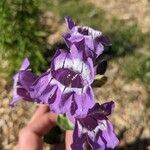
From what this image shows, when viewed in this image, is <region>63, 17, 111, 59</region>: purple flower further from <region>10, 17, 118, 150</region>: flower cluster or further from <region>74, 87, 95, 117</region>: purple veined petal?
<region>74, 87, 95, 117</region>: purple veined petal

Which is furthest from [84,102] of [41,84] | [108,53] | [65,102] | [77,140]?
[108,53]

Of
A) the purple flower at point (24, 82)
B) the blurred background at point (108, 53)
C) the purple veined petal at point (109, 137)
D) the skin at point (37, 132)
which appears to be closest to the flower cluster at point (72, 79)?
the purple flower at point (24, 82)

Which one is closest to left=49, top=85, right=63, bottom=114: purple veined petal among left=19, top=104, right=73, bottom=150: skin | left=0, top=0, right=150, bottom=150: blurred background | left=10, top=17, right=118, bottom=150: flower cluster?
left=10, top=17, right=118, bottom=150: flower cluster

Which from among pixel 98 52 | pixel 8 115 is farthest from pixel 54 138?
pixel 98 52

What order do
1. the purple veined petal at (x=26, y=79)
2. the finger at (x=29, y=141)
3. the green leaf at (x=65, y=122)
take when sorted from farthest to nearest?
the finger at (x=29, y=141)
the green leaf at (x=65, y=122)
the purple veined petal at (x=26, y=79)

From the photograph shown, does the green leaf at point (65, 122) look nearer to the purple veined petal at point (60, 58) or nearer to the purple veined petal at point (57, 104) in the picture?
the purple veined petal at point (57, 104)

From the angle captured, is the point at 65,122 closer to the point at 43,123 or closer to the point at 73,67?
the point at 73,67
